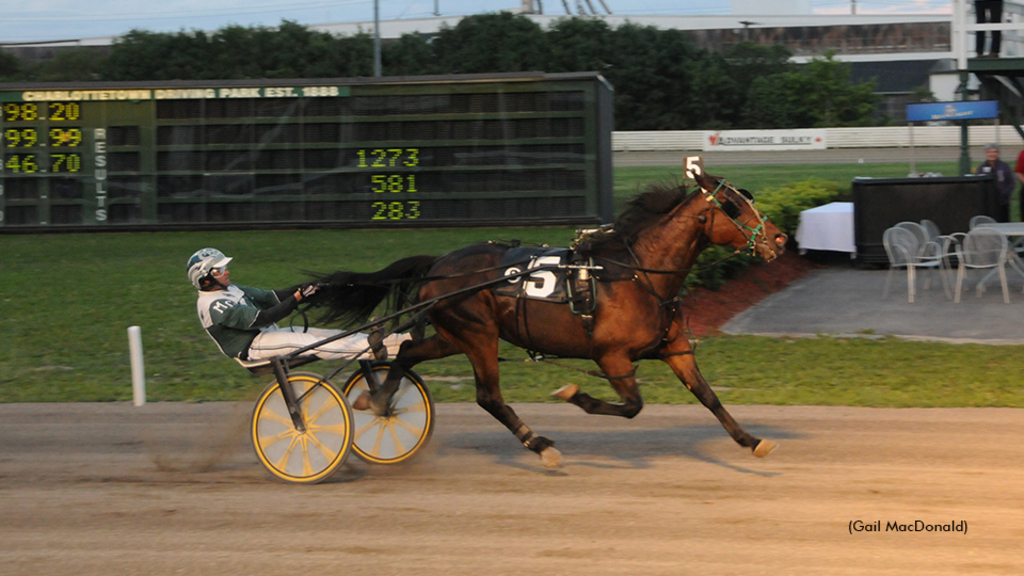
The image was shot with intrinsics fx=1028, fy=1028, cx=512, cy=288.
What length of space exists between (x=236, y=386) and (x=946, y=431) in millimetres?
5829

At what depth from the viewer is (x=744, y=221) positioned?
19.2 ft

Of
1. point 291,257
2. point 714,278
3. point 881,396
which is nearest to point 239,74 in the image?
point 291,257

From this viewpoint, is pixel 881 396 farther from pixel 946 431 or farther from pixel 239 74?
pixel 239 74

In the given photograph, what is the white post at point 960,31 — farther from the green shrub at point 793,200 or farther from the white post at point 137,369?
the white post at point 137,369

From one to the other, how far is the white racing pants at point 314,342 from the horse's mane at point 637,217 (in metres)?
1.33

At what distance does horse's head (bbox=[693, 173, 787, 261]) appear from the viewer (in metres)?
5.82

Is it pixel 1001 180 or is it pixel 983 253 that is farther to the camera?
pixel 1001 180

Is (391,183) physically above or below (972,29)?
below

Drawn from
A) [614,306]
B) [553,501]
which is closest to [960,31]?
[614,306]

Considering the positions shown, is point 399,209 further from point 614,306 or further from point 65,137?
point 614,306

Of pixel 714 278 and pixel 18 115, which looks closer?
pixel 714 278

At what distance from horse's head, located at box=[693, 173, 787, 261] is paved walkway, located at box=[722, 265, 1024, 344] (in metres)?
4.92

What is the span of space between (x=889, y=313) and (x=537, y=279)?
6621 millimetres

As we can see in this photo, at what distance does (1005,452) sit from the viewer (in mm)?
6105
